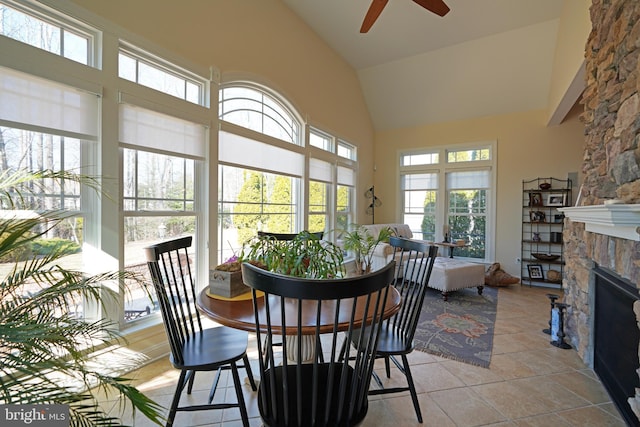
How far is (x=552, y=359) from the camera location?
8.47ft

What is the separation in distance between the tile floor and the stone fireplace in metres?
0.33

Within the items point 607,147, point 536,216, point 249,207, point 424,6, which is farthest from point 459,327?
point 424,6

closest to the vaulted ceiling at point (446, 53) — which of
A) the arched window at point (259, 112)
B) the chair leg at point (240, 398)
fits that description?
the arched window at point (259, 112)

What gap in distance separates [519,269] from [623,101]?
4.36 meters

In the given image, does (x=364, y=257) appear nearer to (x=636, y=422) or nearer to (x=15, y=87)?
(x=636, y=422)

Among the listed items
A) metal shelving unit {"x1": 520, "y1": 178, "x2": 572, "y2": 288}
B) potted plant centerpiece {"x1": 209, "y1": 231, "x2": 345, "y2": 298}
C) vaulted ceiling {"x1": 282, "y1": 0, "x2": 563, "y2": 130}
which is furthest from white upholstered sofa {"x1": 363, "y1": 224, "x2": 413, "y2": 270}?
potted plant centerpiece {"x1": 209, "y1": 231, "x2": 345, "y2": 298}

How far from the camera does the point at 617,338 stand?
6.56 feet

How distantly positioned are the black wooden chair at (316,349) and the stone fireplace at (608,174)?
134 centimetres

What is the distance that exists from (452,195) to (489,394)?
4532 mm

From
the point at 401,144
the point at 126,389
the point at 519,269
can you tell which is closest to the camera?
the point at 126,389

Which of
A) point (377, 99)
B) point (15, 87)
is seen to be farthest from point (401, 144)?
point (15, 87)

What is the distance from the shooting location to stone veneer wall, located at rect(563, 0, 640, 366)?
158 cm

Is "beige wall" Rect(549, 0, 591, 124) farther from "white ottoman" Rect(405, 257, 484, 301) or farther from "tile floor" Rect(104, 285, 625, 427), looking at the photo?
"tile floor" Rect(104, 285, 625, 427)

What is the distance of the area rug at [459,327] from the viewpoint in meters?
2.69
